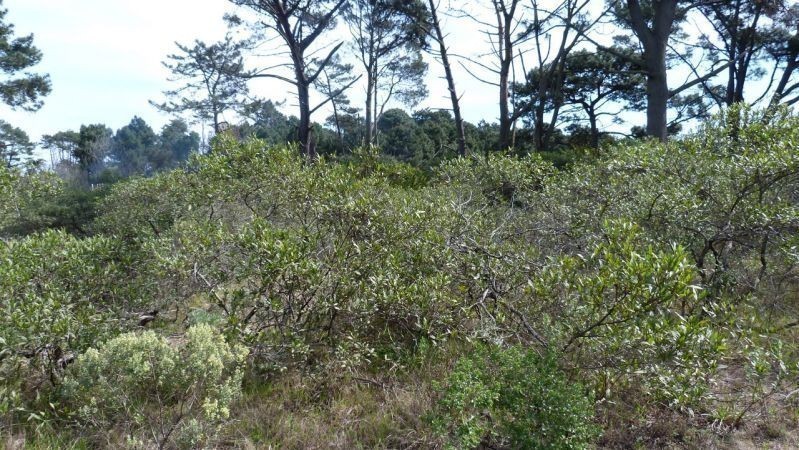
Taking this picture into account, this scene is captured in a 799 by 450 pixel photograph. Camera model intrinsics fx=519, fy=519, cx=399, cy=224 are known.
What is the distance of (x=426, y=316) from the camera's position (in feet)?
11.4

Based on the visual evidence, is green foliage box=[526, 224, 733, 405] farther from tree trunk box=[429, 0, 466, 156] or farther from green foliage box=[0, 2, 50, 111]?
green foliage box=[0, 2, 50, 111]

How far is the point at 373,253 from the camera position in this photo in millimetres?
3707

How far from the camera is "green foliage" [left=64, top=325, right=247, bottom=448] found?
270 centimetres

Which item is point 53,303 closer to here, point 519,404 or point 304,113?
point 519,404

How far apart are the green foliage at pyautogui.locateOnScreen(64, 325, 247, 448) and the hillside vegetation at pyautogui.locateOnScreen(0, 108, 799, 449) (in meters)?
0.01

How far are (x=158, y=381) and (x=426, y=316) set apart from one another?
5.41ft

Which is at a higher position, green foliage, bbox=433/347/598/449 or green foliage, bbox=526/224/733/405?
green foliage, bbox=526/224/733/405

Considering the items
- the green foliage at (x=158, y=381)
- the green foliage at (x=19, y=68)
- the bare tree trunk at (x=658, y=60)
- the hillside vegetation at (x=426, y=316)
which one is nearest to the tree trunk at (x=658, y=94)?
the bare tree trunk at (x=658, y=60)

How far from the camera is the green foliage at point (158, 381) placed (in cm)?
270

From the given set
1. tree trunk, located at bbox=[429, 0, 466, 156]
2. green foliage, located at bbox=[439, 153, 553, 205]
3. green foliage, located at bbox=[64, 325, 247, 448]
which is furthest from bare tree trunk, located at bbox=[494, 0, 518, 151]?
green foliage, located at bbox=[64, 325, 247, 448]

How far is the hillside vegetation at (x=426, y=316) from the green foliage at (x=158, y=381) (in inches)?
0.5

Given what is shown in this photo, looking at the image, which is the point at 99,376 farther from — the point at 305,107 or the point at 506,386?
the point at 305,107

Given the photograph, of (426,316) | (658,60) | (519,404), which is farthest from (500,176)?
(658,60)

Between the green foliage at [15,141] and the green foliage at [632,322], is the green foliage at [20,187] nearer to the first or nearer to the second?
the green foliage at [632,322]
